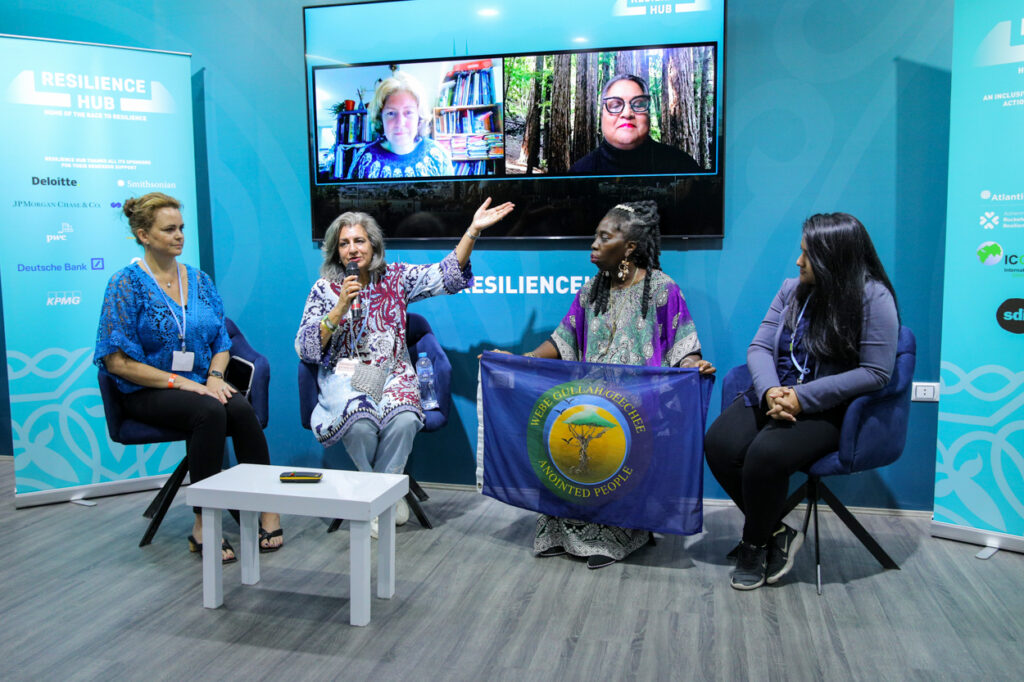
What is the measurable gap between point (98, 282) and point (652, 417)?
2.96m

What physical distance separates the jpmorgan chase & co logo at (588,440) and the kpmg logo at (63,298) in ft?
8.31

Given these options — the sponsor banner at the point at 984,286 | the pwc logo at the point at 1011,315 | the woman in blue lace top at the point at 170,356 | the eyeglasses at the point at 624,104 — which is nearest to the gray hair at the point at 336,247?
the woman in blue lace top at the point at 170,356

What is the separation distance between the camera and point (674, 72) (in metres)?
3.75

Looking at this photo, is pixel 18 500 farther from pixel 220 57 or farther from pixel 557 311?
pixel 557 311

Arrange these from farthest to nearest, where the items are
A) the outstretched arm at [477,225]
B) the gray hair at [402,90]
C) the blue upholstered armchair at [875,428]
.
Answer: the gray hair at [402,90] < the outstretched arm at [477,225] < the blue upholstered armchair at [875,428]

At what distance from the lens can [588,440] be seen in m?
3.17

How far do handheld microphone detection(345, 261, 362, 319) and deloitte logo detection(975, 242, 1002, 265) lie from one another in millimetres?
2756

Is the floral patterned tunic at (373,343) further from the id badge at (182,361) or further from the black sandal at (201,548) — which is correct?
the black sandal at (201,548)

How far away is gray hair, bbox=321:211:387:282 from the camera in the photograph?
375 centimetres

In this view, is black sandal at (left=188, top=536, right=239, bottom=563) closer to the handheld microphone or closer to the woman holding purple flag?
the handheld microphone

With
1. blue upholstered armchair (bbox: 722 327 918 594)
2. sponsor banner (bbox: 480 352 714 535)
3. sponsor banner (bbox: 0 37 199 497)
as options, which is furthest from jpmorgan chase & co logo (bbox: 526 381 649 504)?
sponsor banner (bbox: 0 37 199 497)

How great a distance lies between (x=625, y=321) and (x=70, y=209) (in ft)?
9.45

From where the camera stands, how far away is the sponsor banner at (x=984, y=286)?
3.24 metres

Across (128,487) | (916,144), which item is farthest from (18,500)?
(916,144)
